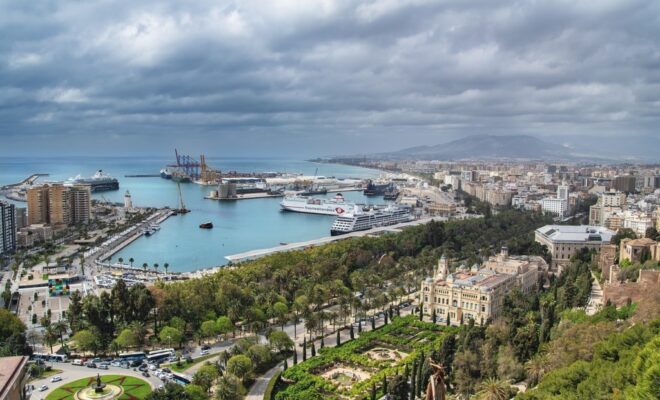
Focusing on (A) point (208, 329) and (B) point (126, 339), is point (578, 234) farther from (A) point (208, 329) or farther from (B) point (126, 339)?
(B) point (126, 339)

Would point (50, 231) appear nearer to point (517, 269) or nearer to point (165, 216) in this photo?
point (165, 216)

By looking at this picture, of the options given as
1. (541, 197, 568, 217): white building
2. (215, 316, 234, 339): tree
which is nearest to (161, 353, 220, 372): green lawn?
(215, 316, 234, 339): tree

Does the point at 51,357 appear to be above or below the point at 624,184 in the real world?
below

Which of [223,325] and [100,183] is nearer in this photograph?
[223,325]

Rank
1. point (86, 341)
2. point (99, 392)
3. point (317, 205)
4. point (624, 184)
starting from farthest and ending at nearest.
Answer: point (624, 184), point (317, 205), point (86, 341), point (99, 392)

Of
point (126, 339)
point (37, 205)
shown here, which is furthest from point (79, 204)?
point (126, 339)

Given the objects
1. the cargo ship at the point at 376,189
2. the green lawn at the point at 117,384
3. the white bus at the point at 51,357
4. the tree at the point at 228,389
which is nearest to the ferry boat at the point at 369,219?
the cargo ship at the point at 376,189

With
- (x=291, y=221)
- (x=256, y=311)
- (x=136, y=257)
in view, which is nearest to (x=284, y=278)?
(x=256, y=311)

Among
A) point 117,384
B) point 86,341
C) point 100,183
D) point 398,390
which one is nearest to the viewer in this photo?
point 398,390
